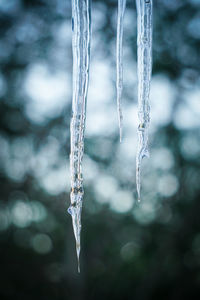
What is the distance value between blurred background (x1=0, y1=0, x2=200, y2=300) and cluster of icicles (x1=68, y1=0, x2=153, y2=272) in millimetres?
3486

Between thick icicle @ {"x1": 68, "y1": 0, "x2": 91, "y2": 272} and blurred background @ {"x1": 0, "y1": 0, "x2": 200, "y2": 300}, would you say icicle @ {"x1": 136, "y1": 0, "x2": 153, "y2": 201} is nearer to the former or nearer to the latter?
thick icicle @ {"x1": 68, "y1": 0, "x2": 91, "y2": 272}

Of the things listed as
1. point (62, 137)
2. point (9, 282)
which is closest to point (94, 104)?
point (62, 137)

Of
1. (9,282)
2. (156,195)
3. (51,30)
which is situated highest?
(51,30)

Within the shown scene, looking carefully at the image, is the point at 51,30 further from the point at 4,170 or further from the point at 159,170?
the point at 159,170

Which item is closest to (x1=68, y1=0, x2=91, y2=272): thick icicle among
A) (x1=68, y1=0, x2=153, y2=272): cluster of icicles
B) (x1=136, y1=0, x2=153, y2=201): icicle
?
(x1=68, y1=0, x2=153, y2=272): cluster of icicles

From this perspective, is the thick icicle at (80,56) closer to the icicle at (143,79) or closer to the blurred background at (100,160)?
the icicle at (143,79)

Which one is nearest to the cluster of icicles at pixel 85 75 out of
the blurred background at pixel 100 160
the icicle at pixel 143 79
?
the icicle at pixel 143 79

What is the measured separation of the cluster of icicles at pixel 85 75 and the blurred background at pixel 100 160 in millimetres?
3486

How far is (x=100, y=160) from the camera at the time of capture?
462cm

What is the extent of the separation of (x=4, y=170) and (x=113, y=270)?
2.25 meters

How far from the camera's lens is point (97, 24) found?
14.5 ft

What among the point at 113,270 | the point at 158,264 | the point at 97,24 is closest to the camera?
the point at 97,24

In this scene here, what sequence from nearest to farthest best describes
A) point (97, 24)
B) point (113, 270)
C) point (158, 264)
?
point (97, 24)
point (158, 264)
point (113, 270)

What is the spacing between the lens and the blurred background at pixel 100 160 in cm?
443
